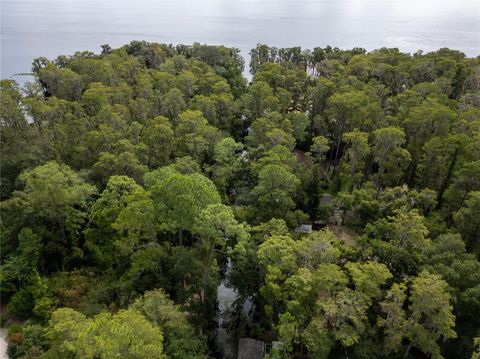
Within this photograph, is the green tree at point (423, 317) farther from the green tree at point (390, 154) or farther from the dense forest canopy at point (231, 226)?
the green tree at point (390, 154)

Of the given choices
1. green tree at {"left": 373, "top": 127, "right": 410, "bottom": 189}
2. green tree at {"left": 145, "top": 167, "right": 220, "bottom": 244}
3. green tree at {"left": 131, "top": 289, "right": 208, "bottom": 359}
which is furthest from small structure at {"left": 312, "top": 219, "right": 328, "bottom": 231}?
green tree at {"left": 131, "top": 289, "right": 208, "bottom": 359}

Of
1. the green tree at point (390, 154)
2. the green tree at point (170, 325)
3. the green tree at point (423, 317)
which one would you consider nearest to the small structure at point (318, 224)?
the green tree at point (390, 154)

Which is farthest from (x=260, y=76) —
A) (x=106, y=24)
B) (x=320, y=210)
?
(x=106, y=24)

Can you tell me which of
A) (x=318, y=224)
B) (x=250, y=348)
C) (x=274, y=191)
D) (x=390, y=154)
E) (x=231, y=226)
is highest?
(x=231, y=226)

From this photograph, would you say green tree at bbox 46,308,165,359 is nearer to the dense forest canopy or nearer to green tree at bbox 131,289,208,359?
the dense forest canopy

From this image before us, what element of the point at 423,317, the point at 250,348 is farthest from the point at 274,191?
the point at 423,317

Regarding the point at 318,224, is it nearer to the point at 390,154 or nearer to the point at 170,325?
the point at 390,154

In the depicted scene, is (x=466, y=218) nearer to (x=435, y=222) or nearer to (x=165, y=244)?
(x=435, y=222)
